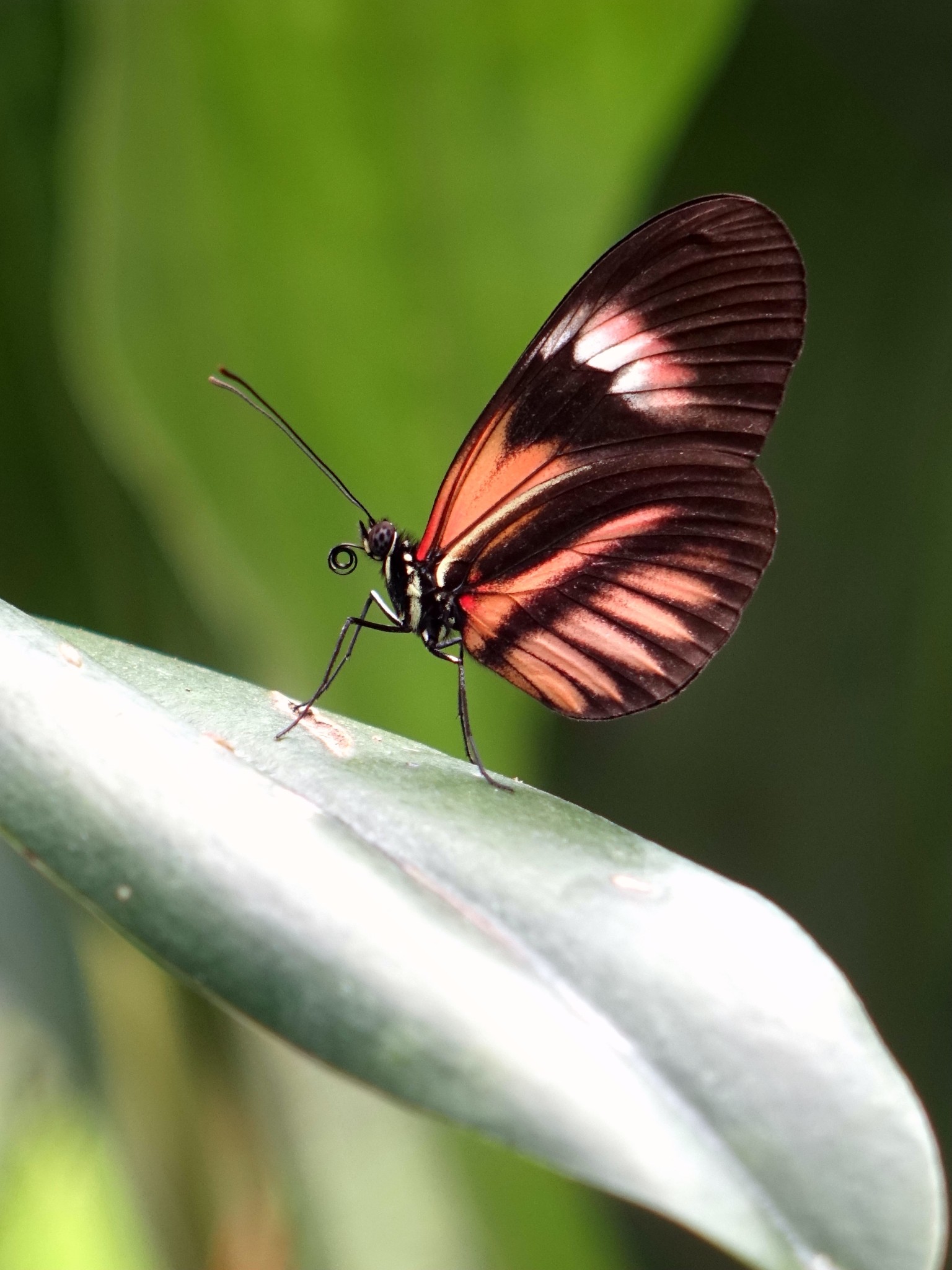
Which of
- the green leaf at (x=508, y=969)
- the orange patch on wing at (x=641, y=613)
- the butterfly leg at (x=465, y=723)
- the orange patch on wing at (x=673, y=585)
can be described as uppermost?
the orange patch on wing at (x=673, y=585)

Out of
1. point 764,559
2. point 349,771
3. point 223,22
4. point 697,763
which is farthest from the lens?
point 697,763

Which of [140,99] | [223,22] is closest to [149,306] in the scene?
[140,99]

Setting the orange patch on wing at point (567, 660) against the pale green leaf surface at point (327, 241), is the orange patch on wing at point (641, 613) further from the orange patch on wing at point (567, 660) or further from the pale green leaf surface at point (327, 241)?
the pale green leaf surface at point (327, 241)

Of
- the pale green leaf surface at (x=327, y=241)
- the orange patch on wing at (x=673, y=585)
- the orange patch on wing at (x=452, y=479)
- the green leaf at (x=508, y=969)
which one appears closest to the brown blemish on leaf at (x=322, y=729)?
the green leaf at (x=508, y=969)

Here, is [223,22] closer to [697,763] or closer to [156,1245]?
[697,763]

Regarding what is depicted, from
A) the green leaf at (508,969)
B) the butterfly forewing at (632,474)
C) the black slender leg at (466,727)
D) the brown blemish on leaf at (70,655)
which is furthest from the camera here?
the butterfly forewing at (632,474)

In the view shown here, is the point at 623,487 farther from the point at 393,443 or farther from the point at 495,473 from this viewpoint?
the point at 393,443

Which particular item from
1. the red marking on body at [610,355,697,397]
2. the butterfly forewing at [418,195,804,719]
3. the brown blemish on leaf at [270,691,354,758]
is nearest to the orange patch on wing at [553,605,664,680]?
the butterfly forewing at [418,195,804,719]
